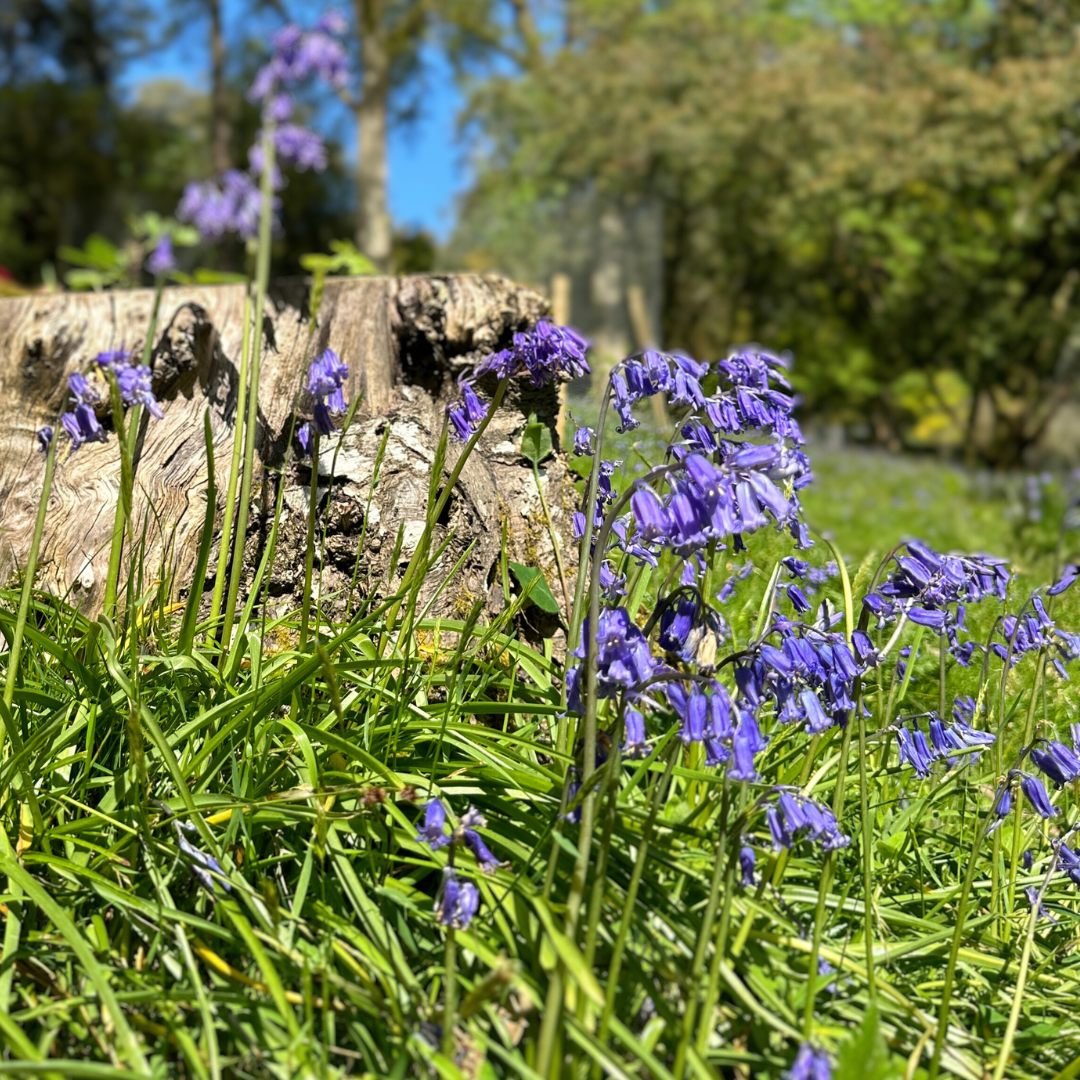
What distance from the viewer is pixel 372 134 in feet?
61.9

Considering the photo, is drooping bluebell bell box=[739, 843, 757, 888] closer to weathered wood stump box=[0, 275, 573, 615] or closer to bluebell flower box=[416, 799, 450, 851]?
bluebell flower box=[416, 799, 450, 851]

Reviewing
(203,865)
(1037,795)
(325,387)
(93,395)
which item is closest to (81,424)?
(93,395)

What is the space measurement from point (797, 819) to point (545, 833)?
1.42ft

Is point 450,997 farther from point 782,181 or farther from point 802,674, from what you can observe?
point 782,181

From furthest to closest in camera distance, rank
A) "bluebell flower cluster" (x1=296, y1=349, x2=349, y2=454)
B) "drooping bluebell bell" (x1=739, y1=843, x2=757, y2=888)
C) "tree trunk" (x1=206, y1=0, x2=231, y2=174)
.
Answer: "tree trunk" (x1=206, y1=0, x2=231, y2=174) < "bluebell flower cluster" (x1=296, y1=349, x2=349, y2=454) < "drooping bluebell bell" (x1=739, y1=843, x2=757, y2=888)

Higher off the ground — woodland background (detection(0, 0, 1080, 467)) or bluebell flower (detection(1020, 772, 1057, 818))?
woodland background (detection(0, 0, 1080, 467))

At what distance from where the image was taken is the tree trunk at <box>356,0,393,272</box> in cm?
1841

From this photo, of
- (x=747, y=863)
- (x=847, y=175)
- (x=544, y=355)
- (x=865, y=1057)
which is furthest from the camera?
(x=847, y=175)

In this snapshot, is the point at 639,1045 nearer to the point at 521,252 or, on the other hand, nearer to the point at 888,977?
the point at 888,977

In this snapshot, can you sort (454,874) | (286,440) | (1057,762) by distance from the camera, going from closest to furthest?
(454,874), (1057,762), (286,440)

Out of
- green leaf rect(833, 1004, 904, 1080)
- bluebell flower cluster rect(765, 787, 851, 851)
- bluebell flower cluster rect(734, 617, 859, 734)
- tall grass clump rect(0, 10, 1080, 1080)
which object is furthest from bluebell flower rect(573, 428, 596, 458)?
green leaf rect(833, 1004, 904, 1080)

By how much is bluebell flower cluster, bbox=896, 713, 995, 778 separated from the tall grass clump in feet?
0.04

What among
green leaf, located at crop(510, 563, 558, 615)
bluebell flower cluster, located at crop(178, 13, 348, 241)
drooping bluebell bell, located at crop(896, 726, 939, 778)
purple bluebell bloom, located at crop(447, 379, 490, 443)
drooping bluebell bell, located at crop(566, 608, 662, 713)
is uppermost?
bluebell flower cluster, located at crop(178, 13, 348, 241)

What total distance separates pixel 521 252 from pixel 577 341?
1988cm
